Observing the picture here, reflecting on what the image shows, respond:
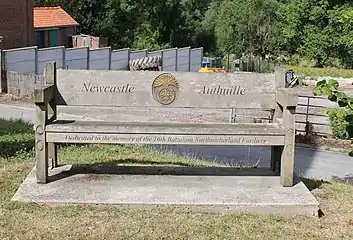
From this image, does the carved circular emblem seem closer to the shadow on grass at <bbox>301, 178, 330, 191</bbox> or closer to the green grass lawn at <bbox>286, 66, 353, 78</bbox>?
the shadow on grass at <bbox>301, 178, 330, 191</bbox>

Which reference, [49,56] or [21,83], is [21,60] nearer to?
[49,56]

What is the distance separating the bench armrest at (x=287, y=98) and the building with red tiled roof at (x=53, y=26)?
3282 cm

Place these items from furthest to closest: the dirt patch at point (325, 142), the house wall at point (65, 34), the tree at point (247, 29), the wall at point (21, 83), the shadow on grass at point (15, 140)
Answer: the tree at point (247, 29) < the house wall at point (65, 34) < the wall at point (21, 83) < the dirt patch at point (325, 142) < the shadow on grass at point (15, 140)

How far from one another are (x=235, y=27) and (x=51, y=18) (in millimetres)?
14225

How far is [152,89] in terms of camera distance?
6.68 metres

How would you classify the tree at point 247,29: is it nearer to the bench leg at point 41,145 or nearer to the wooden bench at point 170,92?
the wooden bench at point 170,92

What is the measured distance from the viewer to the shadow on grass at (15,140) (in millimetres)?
8562

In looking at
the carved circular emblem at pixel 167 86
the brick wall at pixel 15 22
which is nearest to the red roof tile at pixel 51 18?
the brick wall at pixel 15 22

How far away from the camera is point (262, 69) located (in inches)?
1569

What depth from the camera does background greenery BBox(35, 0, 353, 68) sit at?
4338cm

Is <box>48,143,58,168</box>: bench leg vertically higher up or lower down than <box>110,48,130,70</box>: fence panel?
higher up

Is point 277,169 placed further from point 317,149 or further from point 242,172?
point 317,149

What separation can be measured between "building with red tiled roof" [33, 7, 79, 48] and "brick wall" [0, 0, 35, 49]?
16.8ft

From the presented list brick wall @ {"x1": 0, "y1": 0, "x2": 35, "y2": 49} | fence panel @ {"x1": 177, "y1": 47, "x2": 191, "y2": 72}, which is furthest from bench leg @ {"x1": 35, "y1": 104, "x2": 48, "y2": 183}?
fence panel @ {"x1": 177, "y1": 47, "x2": 191, "y2": 72}
